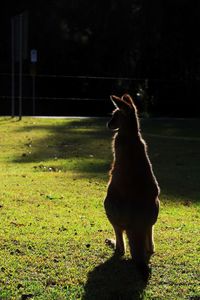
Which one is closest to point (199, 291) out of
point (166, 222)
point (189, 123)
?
point (166, 222)

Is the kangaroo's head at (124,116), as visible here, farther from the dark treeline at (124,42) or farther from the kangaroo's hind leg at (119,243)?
the dark treeline at (124,42)

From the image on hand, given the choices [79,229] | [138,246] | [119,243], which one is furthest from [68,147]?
[138,246]

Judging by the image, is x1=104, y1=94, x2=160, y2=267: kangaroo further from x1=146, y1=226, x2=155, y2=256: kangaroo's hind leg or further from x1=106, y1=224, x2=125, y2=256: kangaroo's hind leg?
x1=106, y1=224, x2=125, y2=256: kangaroo's hind leg

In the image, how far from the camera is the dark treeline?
24.3 m

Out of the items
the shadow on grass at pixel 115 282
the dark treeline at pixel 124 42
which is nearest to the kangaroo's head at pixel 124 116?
the shadow on grass at pixel 115 282

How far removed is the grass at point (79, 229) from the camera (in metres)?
4.44

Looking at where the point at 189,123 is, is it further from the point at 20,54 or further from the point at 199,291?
the point at 199,291

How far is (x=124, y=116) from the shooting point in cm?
470

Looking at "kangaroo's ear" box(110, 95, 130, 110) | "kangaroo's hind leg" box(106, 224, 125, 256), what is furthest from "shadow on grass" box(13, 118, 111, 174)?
"kangaroo's ear" box(110, 95, 130, 110)

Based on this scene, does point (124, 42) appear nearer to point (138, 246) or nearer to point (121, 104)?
point (121, 104)

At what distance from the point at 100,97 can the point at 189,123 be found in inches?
341

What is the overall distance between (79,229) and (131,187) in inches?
Result: 54.6

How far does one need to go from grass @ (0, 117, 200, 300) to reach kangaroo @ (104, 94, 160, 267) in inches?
13.1

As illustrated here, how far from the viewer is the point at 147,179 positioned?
4.79 m
